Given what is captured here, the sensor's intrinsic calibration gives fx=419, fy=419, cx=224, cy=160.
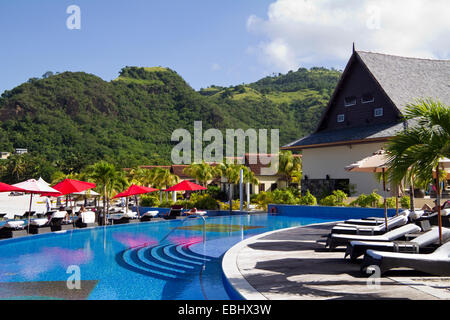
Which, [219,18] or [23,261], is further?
[219,18]

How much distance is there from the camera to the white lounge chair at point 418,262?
21.1ft

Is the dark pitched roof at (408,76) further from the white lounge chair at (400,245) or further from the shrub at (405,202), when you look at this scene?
the white lounge chair at (400,245)

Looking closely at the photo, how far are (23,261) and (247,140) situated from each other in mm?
79773

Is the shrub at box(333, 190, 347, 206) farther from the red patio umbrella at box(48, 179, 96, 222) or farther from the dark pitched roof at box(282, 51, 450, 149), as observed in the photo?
the red patio umbrella at box(48, 179, 96, 222)

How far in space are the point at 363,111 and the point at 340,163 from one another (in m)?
3.88

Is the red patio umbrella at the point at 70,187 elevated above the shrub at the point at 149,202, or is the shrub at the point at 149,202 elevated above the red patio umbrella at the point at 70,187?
the red patio umbrella at the point at 70,187

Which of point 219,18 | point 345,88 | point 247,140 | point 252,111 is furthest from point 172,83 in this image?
point 219,18

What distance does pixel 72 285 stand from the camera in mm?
8062

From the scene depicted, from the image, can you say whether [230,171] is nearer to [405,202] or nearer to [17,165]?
[405,202]

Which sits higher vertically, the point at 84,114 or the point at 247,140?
the point at 84,114

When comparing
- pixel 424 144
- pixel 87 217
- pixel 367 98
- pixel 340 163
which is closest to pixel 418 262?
pixel 424 144

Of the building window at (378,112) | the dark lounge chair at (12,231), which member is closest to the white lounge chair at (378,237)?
the dark lounge chair at (12,231)

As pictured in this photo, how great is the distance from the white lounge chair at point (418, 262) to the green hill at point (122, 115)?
6771 centimetres
